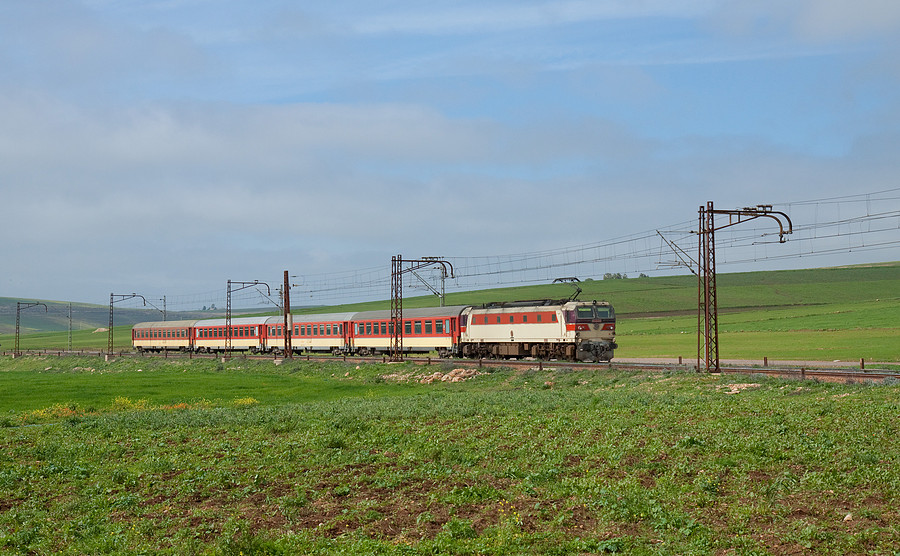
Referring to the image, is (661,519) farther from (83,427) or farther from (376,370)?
(376,370)

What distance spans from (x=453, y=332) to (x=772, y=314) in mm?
75114

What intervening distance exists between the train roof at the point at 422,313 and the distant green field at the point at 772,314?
18.3 m

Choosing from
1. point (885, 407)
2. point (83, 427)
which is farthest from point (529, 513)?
point (83, 427)

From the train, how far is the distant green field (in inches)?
644

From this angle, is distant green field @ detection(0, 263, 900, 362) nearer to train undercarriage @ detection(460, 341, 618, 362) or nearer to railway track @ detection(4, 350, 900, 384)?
train undercarriage @ detection(460, 341, 618, 362)

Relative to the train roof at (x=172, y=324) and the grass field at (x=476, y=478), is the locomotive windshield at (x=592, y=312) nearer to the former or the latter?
the grass field at (x=476, y=478)

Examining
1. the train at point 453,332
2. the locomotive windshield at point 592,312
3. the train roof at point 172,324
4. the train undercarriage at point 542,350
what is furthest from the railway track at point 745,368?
the train roof at point 172,324

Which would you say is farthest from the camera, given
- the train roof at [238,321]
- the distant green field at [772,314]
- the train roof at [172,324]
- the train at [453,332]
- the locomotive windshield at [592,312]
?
the train roof at [172,324]

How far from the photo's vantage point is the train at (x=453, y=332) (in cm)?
5328

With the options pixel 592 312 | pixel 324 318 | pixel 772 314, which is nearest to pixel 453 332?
pixel 592 312

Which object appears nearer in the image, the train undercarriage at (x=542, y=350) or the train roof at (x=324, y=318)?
the train undercarriage at (x=542, y=350)

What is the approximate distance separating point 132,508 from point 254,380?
142 feet

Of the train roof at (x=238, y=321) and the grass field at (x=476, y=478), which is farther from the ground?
the train roof at (x=238, y=321)

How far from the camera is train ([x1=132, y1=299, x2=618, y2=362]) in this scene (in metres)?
53.3
